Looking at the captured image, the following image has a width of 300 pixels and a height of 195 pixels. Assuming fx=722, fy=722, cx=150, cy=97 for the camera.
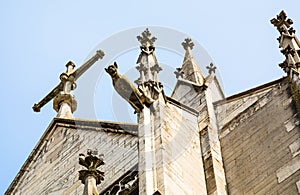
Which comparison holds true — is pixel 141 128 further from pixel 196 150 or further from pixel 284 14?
pixel 284 14

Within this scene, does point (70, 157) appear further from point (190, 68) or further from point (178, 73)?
point (190, 68)

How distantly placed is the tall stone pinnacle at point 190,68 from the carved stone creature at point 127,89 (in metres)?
2.72

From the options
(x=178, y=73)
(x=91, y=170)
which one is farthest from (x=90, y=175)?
(x=178, y=73)

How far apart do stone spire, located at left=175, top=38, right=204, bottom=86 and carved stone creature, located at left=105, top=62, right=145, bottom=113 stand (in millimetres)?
2691

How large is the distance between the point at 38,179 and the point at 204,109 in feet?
11.4

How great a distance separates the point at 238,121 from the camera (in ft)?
36.2

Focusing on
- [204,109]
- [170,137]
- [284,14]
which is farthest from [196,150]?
[284,14]

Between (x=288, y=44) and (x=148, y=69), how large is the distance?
233 centimetres

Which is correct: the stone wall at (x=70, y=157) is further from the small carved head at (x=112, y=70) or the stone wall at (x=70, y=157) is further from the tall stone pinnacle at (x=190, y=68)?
the tall stone pinnacle at (x=190, y=68)

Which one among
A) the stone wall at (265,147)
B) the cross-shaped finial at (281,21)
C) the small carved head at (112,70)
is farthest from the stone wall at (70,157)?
the cross-shaped finial at (281,21)

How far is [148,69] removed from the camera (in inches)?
431

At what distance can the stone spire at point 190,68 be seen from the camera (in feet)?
43.3

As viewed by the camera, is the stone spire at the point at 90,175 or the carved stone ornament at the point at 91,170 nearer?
the stone spire at the point at 90,175

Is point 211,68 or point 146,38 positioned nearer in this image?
point 146,38
